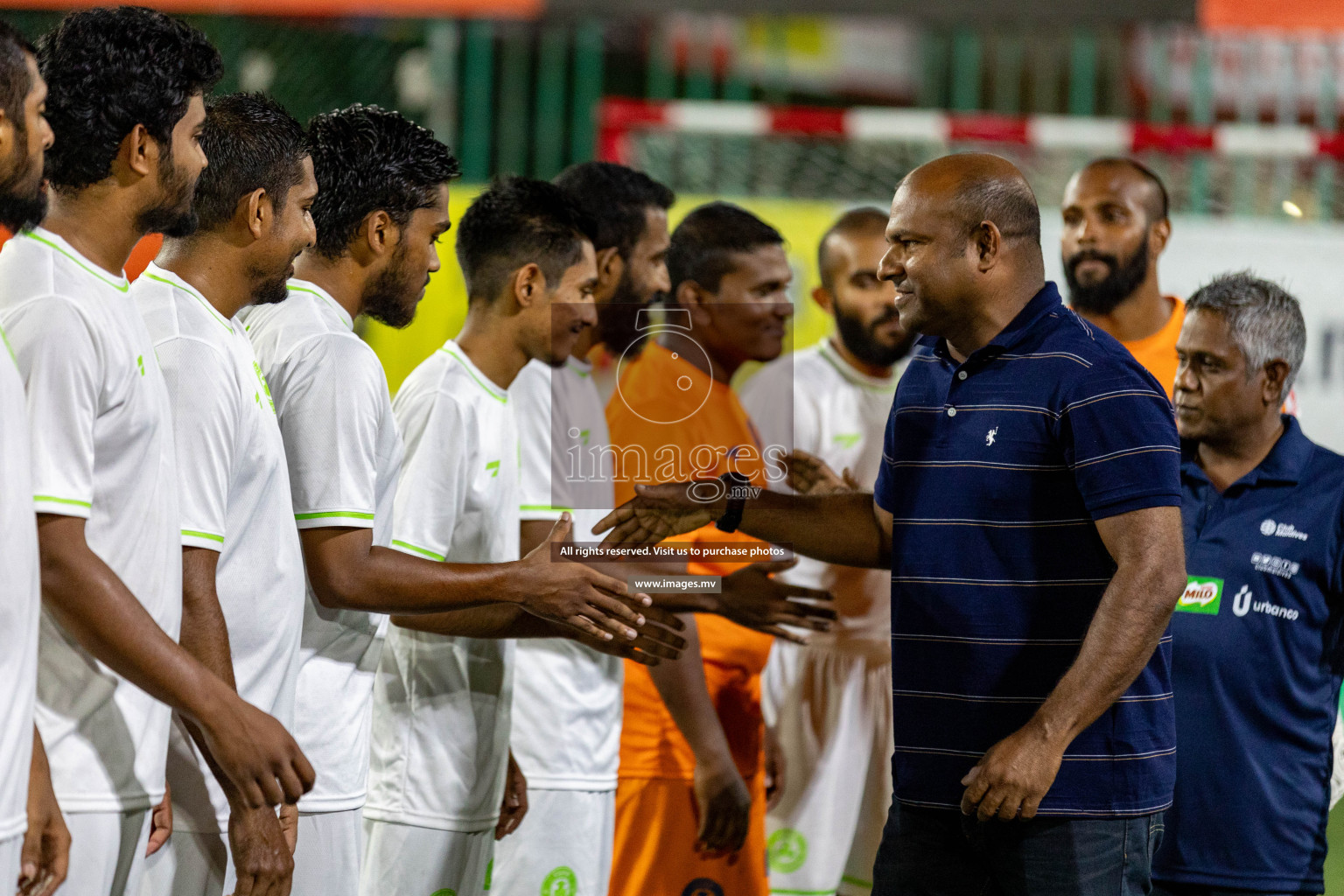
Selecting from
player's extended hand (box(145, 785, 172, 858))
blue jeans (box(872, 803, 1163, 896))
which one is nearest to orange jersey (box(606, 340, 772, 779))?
blue jeans (box(872, 803, 1163, 896))

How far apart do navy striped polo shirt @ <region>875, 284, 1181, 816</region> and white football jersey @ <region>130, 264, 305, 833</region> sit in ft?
3.74

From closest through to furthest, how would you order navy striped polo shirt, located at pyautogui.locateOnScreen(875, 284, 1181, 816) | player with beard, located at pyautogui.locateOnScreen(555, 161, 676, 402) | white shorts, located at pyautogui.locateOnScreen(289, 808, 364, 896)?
navy striped polo shirt, located at pyautogui.locateOnScreen(875, 284, 1181, 816) → white shorts, located at pyautogui.locateOnScreen(289, 808, 364, 896) → player with beard, located at pyautogui.locateOnScreen(555, 161, 676, 402)

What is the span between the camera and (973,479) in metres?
2.40

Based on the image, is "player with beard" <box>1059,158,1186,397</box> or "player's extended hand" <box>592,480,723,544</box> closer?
"player's extended hand" <box>592,480,723,544</box>

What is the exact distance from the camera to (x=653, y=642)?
262 cm

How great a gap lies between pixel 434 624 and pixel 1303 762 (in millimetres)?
1999

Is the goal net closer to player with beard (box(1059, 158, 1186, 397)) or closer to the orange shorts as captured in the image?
player with beard (box(1059, 158, 1186, 397))

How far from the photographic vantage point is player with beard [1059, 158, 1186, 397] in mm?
4004

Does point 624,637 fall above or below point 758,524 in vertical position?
below

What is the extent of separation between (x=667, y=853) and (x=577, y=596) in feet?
4.31

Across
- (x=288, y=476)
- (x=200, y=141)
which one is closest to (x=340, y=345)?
(x=288, y=476)

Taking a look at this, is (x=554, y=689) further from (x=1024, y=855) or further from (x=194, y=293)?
Answer: (x=194, y=293)

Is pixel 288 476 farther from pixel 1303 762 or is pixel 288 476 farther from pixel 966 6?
pixel 966 6

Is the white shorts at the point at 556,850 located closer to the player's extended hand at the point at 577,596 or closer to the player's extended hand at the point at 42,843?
the player's extended hand at the point at 577,596
